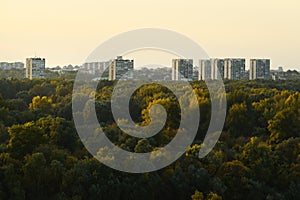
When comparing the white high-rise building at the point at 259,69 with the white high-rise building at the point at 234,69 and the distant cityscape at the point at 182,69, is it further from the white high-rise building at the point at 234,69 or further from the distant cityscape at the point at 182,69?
the white high-rise building at the point at 234,69

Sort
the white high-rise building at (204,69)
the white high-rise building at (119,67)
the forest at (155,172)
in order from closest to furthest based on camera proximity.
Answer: the forest at (155,172), the white high-rise building at (119,67), the white high-rise building at (204,69)

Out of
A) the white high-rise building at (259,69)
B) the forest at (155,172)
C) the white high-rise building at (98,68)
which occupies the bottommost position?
the forest at (155,172)

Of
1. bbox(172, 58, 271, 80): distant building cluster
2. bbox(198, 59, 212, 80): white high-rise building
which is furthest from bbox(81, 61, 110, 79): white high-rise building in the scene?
bbox(198, 59, 212, 80): white high-rise building

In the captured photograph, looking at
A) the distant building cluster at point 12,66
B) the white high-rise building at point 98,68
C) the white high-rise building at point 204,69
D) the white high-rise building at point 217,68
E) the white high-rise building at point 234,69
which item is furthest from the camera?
the distant building cluster at point 12,66

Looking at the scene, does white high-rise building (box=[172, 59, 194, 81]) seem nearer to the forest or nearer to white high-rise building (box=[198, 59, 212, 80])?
white high-rise building (box=[198, 59, 212, 80])

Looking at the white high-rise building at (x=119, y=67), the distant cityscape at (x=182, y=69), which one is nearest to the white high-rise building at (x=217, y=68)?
the distant cityscape at (x=182, y=69)

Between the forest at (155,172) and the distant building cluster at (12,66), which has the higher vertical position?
the distant building cluster at (12,66)

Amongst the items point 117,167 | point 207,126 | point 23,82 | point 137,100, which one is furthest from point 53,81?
point 117,167
